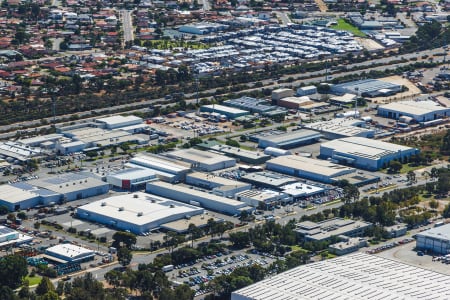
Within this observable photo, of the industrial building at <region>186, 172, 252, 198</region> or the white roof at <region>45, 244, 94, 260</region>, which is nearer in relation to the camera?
the white roof at <region>45, 244, 94, 260</region>

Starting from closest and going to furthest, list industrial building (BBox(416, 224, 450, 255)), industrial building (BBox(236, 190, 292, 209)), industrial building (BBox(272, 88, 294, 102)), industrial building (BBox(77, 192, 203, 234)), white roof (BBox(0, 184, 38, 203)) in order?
industrial building (BBox(416, 224, 450, 255)) < industrial building (BBox(77, 192, 203, 234)) < white roof (BBox(0, 184, 38, 203)) < industrial building (BBox(236, 190, 292, 209)) < industrial building (BBox(272, 88, 294, 102))

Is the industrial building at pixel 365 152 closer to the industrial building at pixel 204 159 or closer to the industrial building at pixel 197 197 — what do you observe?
the industrial building at pixel 204 159

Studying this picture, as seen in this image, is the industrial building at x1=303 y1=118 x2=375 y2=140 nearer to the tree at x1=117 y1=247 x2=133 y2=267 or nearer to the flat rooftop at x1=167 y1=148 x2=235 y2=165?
the flat rooftop at x1=167 y1=148 x2=235 y2=165

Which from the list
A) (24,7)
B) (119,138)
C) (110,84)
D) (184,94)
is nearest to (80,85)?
(110,84)

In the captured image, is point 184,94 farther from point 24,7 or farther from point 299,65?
point 24,7

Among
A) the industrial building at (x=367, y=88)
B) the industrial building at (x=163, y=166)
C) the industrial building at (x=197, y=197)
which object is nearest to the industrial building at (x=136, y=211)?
the industrial building at (x=197, y=197)

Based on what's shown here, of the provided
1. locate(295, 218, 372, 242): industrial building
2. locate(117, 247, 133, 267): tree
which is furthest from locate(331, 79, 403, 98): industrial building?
locate(117, 247, 133, 267): tree

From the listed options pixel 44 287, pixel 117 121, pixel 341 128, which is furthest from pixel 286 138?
pixel 44 287
